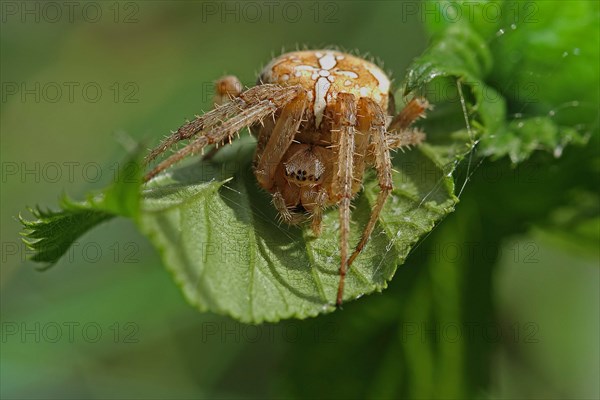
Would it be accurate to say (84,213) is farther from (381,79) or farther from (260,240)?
(381,79)

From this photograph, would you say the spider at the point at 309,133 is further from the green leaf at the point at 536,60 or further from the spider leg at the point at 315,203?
the green leaf at the point at 536,60

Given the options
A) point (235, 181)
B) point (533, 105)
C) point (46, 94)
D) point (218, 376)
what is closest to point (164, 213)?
point (235, 181)

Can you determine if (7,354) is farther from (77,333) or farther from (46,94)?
(46,94)

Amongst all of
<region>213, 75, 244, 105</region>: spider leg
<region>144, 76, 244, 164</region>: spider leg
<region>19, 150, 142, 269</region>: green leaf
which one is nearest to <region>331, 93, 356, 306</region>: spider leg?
<region>144, 76, 244, 164</region>: spider leg

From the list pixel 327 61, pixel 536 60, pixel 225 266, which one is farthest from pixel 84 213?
pixel 536 60

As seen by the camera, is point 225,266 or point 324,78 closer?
point 225,266

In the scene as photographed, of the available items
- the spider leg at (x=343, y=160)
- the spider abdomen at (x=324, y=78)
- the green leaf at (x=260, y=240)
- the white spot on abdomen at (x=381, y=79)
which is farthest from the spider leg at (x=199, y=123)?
the white spot on abdomen at (x=381, y=79)
